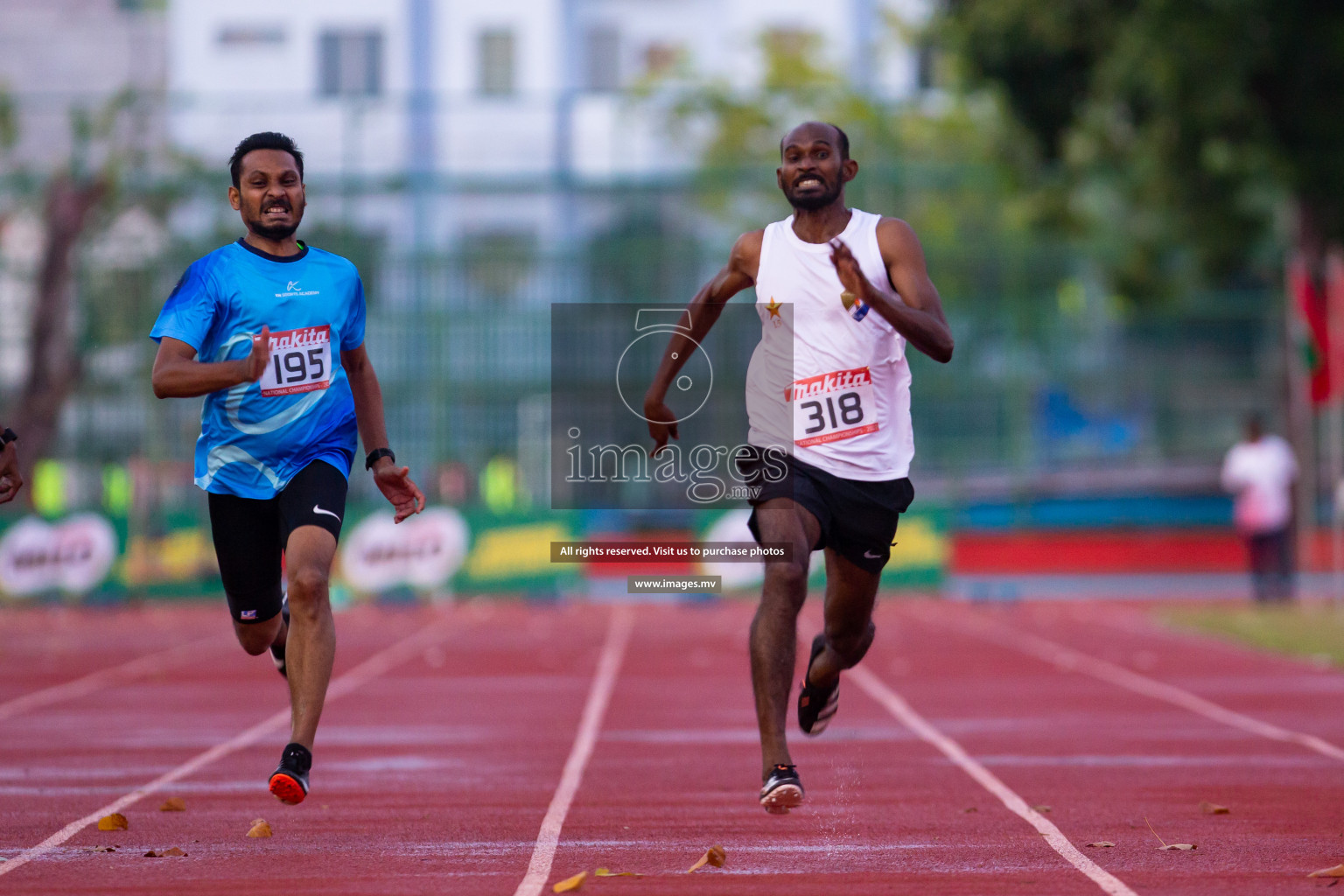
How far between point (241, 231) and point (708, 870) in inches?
952

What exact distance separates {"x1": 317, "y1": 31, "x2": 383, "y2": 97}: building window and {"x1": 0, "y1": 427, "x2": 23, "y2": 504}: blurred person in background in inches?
1632

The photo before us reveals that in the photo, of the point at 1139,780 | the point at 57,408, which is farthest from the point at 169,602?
the point at 1139,780

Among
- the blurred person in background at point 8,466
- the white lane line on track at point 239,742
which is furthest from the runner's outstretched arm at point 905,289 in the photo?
the white lane line on track at point 239,742

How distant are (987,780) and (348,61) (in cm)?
4200

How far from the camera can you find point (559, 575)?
27641 mm

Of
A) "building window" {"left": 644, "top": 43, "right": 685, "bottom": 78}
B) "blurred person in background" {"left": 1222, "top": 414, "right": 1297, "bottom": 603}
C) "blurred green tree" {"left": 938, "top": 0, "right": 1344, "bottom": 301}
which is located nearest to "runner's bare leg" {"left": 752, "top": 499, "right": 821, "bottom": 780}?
"blurred green tree" {"left": 938, "top": 0, "right": 1344, "bottom": 301}

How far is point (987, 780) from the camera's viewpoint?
28.9ft

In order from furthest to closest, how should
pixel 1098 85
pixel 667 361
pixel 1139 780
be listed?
pixel 1098 85
pixel 1139 780
pixel 667 361

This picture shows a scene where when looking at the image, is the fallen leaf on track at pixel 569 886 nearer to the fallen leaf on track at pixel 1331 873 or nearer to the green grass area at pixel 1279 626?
the fallen leaf on track at pixel 1331 873

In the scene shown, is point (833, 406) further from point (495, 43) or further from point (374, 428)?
point (495, 43)

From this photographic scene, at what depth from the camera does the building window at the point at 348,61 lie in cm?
4800

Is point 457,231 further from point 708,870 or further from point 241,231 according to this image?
point 708,870

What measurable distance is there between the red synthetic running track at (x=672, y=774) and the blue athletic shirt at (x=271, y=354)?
120cm

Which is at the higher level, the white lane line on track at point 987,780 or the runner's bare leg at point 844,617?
the runner's bare leg at point 844,617
